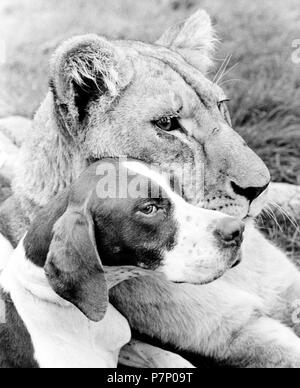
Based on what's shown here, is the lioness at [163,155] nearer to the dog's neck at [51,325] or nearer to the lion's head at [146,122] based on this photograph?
the lion's head at [146,122]

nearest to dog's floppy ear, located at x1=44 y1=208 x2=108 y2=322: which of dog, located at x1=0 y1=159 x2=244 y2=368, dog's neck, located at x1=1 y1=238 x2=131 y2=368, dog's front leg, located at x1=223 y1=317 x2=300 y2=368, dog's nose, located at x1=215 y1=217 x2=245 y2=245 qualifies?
Result: dog, located at x1=0 y1=159 x2=244 y2=368

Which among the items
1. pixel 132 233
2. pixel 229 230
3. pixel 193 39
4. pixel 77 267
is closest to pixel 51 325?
pixel 77 267

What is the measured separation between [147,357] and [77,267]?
2.71 ft

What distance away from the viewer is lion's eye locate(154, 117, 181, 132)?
3816 millimetres

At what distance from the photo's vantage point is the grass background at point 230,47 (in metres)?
6.22

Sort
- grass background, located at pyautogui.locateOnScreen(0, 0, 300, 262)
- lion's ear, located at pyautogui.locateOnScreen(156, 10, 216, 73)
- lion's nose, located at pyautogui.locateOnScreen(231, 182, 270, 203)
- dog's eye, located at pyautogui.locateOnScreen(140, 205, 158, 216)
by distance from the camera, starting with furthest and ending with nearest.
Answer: grass background, located at pyautogui.locateOnScreen(0, 0, 300, 262) → lion's ear, located at pyautogui.locateOnScreen(156, 10, 216, 73) → lion's nose, located at pyautogui.locateOnScreen(231, 182, 270, 203) → dog's eye, located at pyautogui.locateOnScreen(140, 205, 158, 216)

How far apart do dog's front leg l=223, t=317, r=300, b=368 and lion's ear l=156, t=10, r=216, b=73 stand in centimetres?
127

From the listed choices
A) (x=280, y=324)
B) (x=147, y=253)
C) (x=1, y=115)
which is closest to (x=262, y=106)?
(x=1, y=115)

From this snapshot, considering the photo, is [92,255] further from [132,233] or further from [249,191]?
[249,191]

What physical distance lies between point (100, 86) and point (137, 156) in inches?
13.1

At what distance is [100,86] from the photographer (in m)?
3.86

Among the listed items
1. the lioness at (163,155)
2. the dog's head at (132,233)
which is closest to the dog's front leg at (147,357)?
the lioness at (163,155)

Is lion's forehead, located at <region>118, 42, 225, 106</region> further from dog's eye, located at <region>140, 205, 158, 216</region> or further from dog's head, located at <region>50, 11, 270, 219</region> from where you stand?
dog's eye, located at <region>140, 205, 158, 216</region>

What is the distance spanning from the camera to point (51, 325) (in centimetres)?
367
